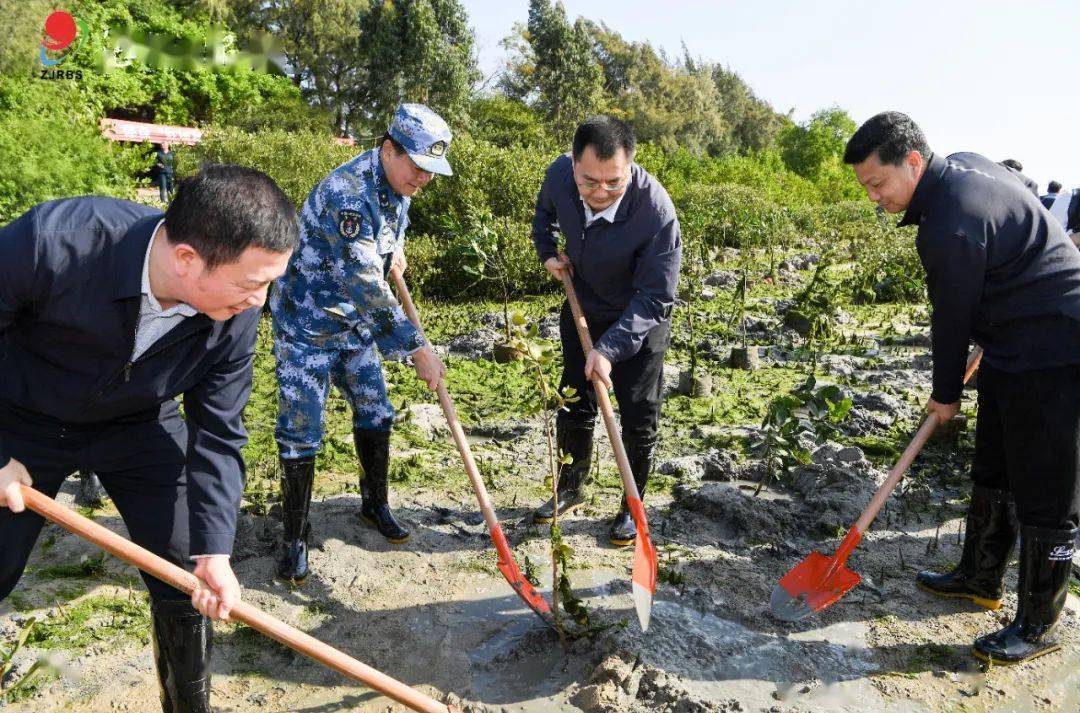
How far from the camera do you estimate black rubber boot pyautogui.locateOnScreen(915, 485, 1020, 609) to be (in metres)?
3.32

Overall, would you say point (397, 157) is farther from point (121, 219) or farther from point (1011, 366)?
point (1011, 366)

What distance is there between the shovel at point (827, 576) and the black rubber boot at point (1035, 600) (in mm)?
493

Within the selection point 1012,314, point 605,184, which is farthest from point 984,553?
point 605,184

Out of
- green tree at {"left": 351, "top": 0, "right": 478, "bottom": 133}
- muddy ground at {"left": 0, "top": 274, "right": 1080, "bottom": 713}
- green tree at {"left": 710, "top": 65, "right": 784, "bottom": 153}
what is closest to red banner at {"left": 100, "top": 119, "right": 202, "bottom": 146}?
green tree at {"left": 351, "top": 0, "right": 478, "bottom": 133}

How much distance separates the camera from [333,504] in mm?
4176

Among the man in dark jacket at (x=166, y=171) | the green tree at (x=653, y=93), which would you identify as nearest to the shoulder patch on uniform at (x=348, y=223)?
the man in dark jacket at (x=166, y=171)

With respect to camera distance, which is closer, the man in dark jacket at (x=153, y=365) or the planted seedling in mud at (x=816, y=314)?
the man in dark jacket at (x=153, y=365)

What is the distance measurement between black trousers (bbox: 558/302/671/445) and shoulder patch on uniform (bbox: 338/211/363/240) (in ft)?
4.11

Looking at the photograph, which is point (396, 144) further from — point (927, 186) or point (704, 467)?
point (704, 467)

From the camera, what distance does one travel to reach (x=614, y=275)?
146 inches

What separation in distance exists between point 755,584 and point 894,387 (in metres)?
3.61

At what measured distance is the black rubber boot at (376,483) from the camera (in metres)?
3.74

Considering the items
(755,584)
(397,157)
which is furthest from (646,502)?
(397,157)

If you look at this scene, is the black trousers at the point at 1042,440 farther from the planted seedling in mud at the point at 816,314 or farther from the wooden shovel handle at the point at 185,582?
the planted seedling in mud at the point at 816,314
